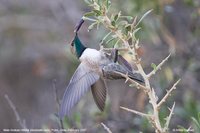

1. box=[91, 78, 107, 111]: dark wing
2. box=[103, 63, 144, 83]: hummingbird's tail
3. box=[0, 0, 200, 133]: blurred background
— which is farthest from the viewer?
box=[0, 0, 200, 133]: blurred background

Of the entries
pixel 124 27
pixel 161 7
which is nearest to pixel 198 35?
pixel 161 7

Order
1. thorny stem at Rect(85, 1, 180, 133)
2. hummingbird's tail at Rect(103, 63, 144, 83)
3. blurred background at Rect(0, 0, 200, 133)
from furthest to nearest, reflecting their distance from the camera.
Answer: blurred background at Rect(0, 0, 200, 133), hummingbird's tail at Rect(103, 63, 144, 83), thorny stem at Rect(85, 1, 180, 133)

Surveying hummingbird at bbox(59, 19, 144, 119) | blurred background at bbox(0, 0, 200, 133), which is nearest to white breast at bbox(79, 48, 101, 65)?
hummingbird at bbox(59, 19, 144, 119)

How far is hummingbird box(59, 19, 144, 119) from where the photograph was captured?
211 centimetres

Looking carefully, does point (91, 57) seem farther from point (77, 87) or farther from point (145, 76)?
point (145, 76)

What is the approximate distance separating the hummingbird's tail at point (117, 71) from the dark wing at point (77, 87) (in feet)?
0.26

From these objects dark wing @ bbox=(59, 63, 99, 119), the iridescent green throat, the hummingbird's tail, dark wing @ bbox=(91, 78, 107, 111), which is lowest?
dark wing @ bbox=(91, 78, 107, 111)

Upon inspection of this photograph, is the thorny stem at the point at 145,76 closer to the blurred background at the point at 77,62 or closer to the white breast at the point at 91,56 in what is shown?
the white breast at the point at 91,56

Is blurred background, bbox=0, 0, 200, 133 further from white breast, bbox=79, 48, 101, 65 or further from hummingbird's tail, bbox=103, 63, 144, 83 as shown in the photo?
hummingbird's tail, bbox=103, 63, 144, 83

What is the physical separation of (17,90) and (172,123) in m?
2.84

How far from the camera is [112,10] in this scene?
12.6 feet

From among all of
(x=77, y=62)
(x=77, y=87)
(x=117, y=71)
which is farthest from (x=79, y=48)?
(x=77, y=62)

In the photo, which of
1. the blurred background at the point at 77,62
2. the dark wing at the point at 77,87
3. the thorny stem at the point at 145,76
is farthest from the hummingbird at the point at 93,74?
the blurred background at the point at 77,62

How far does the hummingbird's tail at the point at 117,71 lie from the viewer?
204 centimetres
